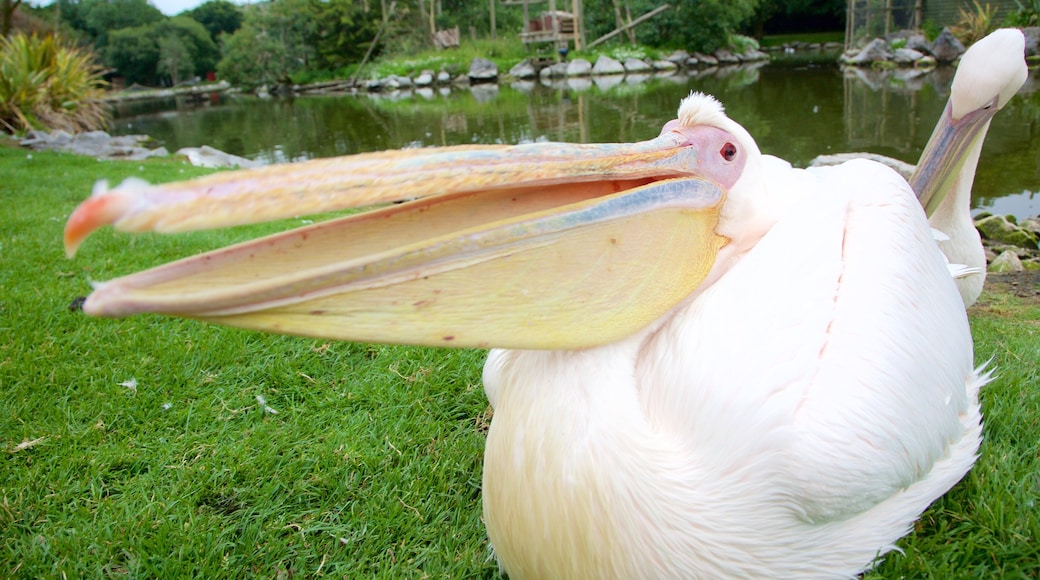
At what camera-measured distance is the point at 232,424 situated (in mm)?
2346

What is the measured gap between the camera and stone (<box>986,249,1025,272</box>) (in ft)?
15.2

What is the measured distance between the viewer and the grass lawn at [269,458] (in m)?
1.71

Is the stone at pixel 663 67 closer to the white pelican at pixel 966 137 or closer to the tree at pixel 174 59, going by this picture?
the white pelican at pixel 966 137

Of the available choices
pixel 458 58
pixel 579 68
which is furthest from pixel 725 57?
pixel 458 58

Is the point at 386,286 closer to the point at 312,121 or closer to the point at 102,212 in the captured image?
the point at 102,212

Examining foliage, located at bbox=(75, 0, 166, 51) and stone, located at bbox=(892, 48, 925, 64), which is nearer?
stone, located at bbox=(892, 48, 925, 64)

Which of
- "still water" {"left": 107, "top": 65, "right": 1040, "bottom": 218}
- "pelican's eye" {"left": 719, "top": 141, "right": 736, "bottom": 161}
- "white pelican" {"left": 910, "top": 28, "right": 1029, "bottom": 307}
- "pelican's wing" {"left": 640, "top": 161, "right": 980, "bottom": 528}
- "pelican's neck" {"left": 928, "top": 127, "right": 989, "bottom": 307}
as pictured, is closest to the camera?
"pelican's wing" {"left": 640, "top": 161, "right": 980, "bottom": 528}

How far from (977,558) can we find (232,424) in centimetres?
220

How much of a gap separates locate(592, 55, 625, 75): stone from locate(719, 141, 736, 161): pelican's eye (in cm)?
2379

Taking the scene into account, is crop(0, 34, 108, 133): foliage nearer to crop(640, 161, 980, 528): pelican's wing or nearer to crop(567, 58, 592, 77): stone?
crop(640, 161, 980, 528): pelican's wing

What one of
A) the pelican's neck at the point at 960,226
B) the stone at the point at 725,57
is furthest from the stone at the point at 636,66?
the pelican's neck at the point at 960,226

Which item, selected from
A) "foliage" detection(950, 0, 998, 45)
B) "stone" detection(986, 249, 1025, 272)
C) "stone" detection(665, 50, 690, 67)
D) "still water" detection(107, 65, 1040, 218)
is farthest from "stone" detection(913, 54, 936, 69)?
"stone" detection(986, 249, 1025, 272)

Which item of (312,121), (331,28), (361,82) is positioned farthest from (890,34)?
(331,28)

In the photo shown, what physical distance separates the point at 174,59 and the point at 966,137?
53818 millimetres
